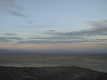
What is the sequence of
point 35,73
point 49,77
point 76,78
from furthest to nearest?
1. point 35,73
2. point 49,77
3. point 76,78

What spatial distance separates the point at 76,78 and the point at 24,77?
3.99 ft

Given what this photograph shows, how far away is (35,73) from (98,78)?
1.59m

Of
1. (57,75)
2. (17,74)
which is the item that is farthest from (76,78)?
(17,74)

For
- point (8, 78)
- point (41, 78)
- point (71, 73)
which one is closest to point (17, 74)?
point (8, 78)

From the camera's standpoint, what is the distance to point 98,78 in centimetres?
386

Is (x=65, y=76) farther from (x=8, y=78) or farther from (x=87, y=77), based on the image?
(x=8, y=78)

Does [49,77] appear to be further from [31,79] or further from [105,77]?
[105,77]

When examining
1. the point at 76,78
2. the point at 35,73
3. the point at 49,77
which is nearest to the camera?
the point at 76,78

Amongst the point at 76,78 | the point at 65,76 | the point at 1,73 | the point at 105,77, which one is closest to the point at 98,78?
the point at 105,77

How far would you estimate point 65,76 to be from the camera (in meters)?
4.04

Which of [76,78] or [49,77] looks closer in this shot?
[76,78]

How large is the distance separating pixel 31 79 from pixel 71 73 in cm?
A: 105

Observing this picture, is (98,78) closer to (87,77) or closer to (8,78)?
(87,77)

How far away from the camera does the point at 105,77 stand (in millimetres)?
3957
